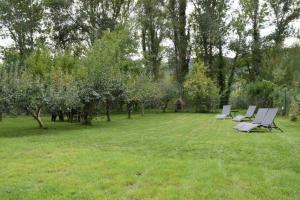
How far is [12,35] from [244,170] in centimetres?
2724

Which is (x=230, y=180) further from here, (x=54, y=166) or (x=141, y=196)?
(x=54, y=166)

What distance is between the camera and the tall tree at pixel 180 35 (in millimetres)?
30250

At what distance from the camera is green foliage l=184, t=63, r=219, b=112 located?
86.8 ft

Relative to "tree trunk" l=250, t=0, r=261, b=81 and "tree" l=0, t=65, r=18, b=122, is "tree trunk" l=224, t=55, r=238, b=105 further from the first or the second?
"tree" l=0, t=65, r=18, b=122

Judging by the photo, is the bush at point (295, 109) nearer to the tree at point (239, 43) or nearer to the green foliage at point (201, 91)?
the green foliage at point (201, 91)

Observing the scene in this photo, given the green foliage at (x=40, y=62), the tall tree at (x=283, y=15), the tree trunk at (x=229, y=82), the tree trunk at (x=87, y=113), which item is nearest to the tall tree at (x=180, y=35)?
the tree trunk at (x=229, y=82)

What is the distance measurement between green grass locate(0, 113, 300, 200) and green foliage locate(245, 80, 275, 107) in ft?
45.4

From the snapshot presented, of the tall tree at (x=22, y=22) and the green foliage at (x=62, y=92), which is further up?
the tall tree at (x=22, y=22)

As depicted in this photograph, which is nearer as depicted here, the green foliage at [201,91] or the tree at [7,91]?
the tree at [7,91]

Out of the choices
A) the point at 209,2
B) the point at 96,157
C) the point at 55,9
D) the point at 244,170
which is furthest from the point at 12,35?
the point at 244,170

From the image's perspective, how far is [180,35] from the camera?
3067cm

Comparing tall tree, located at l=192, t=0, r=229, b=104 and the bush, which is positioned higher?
tall tree, located at l=192, t=0, r=229, b=104

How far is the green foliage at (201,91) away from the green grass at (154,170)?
1752cm

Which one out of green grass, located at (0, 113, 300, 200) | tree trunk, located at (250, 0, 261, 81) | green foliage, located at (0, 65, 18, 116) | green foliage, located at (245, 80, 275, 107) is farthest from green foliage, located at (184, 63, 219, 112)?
green grass, located at (0, 113, 300, 200)
